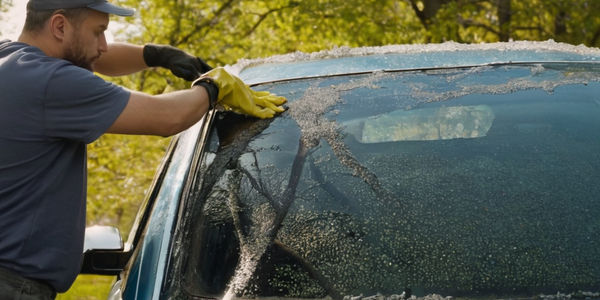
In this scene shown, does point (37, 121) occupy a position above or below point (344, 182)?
above

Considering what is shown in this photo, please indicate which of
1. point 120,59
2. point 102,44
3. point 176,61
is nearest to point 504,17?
point 120,59

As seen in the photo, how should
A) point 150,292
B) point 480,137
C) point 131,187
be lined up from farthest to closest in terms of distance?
1. point 131,187
2. point 480,137
3. point 150,292

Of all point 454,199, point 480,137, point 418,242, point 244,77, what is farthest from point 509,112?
point 244,77

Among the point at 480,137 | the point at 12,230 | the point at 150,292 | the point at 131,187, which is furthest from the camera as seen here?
the point at 131,187

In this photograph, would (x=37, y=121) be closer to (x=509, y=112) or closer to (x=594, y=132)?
(x=509, y=112)

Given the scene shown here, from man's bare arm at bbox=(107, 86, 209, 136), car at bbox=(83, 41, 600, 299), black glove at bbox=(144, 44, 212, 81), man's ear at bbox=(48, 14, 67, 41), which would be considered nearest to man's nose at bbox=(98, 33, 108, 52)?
man's ear at bbox=(48, 14, 67, 41)

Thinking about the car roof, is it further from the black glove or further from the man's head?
the man's head

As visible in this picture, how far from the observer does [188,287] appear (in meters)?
2.08

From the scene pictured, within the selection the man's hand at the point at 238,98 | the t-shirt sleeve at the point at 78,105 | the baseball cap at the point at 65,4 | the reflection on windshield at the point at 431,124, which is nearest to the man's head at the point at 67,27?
the baseball cap at the point at 65,4

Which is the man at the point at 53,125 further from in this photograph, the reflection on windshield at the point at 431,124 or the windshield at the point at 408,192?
the reflection on windshield at the point at 431,124

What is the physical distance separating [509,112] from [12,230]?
1.51 metres

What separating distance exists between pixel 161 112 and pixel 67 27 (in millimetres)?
379

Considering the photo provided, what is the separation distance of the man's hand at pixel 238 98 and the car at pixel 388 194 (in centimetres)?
4

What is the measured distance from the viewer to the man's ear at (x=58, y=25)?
2.33 metres
